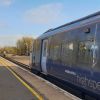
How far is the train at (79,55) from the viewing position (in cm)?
1238

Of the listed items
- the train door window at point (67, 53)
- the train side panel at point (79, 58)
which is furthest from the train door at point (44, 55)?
the train door window at point (67, 53)

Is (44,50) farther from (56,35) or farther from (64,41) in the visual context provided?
(64,41)

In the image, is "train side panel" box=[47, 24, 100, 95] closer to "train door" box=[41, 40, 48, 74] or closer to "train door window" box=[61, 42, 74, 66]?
"train door window" box=[61, 42, 74, 66]

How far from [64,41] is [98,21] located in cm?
500

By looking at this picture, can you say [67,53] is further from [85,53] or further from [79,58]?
[85,53]

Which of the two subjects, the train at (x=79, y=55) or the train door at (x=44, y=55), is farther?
the train door at (x=44, y=55)

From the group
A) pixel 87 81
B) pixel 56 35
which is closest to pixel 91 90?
pixel 87 81

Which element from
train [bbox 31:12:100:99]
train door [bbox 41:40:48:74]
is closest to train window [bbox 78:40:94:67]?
train [bbox 31:12:100:99]

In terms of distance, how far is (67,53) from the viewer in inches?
650

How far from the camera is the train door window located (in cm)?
1572

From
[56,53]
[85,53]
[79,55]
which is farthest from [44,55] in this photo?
[85,53]

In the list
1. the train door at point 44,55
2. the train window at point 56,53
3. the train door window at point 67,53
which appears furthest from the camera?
the train door at point 44,55

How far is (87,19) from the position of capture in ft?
46.5

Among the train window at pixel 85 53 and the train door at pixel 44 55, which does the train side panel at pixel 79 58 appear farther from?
the train door at pixel 44 55
